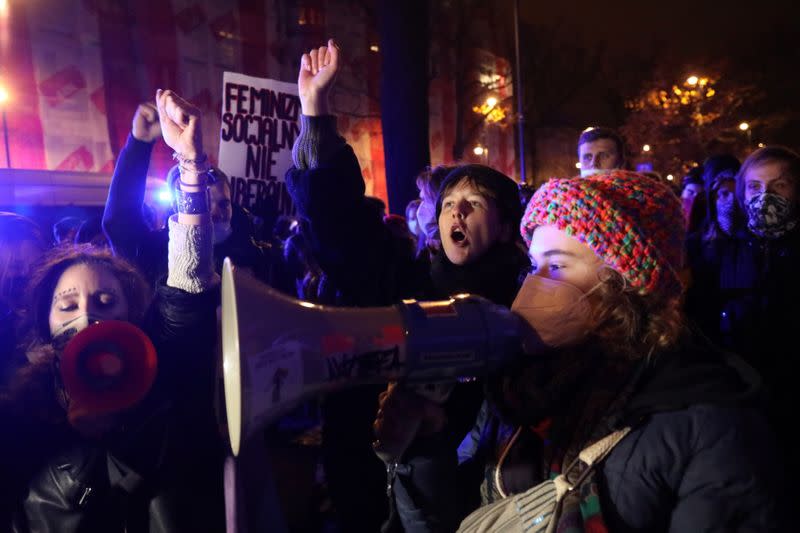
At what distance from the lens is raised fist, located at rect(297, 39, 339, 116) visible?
1.67m

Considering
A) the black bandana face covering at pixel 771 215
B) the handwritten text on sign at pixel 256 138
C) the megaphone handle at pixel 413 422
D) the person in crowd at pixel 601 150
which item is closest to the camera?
the megaphone handle at pixel 413 422

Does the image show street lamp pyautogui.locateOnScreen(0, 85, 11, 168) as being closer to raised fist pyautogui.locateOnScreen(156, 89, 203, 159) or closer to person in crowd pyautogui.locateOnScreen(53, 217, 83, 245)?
person in crowd pyautogui.locateOnScreen(53, 217, 83, 245)

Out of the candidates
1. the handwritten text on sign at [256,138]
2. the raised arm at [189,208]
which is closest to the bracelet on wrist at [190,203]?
the raised arm at [189,208]

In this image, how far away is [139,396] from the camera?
152 centimetres

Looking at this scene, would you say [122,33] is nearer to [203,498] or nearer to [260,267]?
[260,267]

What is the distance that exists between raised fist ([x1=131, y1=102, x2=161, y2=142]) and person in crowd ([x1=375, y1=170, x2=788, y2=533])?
6.08ft

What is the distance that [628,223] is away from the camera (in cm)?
127

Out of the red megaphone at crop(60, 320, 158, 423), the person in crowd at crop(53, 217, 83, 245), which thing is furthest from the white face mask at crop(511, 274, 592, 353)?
the person in crowd at crop(53, 217, 83, 245)

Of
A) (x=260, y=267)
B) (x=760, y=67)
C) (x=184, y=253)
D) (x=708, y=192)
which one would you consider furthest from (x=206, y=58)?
(x=760, y=67)

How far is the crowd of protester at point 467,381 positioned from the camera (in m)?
A: 1.15

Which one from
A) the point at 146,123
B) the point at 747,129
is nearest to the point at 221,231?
the point at 146,123

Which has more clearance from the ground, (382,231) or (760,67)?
(760,67)

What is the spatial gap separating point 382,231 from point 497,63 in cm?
2022

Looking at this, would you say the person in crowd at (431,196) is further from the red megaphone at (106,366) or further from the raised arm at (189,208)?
the red megaphone at (106,366)
